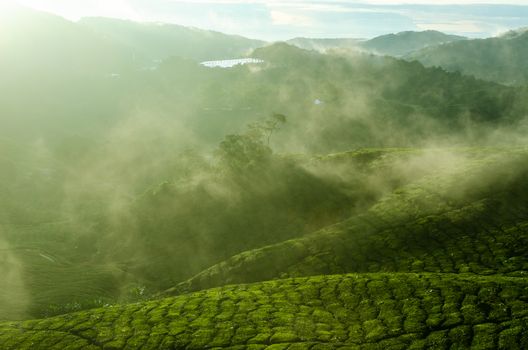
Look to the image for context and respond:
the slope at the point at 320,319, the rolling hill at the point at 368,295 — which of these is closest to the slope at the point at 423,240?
the rolling hill at the point at 368,295

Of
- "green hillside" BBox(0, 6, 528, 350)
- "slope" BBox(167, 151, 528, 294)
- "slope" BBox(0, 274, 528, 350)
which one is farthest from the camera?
"slope" BBox(167, 151, 528, 294)

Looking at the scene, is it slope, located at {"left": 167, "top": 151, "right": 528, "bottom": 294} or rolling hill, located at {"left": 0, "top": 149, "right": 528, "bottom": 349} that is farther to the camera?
slope, located at {"left": 167, "top": 151, "right": 528, "bottom": 294}

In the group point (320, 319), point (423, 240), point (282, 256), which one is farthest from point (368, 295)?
point (282, 256)

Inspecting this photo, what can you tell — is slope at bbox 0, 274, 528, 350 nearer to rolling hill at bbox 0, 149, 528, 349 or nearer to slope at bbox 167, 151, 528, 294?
rolling hill at bbox 0, 149, 528, 349

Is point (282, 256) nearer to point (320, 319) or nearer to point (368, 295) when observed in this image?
point (368, 295)

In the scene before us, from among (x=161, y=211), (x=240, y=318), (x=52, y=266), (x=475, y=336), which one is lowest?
(x=52, y=266)

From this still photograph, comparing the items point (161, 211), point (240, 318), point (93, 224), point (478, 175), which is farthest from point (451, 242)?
point (93, 224)

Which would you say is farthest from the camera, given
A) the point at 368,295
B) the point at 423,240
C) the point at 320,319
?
the point at 423,240

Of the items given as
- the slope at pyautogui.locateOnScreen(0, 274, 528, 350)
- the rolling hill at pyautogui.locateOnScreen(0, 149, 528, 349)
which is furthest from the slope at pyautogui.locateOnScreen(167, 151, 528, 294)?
the slope at pyautogui.locateOnScreen(0, 274, 528, 350)

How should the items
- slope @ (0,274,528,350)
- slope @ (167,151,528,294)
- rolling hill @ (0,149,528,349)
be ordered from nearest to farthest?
slope @ (0,274,528,350) → rolling hill @ (0,149,528,349) → slope @ (167,151,528,294)

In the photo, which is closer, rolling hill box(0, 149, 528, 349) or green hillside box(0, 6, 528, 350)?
rolling hill box(0, 149, 528, 349)

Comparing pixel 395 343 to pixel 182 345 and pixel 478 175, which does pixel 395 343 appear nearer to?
pixel 182 345
